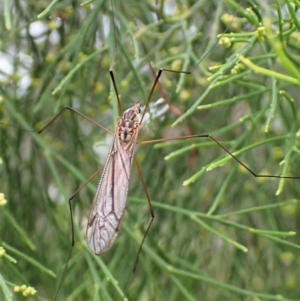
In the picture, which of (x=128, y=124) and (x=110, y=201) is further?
(x=128, y=124)

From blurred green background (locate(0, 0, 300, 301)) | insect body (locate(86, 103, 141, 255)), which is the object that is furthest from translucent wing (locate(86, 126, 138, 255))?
blurred green background (locate(0, 0, 300, 301))

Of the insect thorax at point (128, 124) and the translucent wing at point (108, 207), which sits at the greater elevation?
the insect thorax at point (128, 124)

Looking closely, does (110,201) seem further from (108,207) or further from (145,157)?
(145,157)

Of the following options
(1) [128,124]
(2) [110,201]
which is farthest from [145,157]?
(2) [110,201]

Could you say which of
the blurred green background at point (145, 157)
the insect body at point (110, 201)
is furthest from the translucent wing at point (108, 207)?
the blurred green background at point (145, 157)

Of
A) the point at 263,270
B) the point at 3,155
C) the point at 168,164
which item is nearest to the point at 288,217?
the point at 263,270

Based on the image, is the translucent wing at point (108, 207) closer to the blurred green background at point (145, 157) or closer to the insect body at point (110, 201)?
the insect body at point (110, 201)

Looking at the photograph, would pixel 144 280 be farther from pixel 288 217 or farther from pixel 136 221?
pixel 288 217

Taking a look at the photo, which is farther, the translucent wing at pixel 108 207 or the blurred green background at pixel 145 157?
the blurred green background at pixel 145 157
